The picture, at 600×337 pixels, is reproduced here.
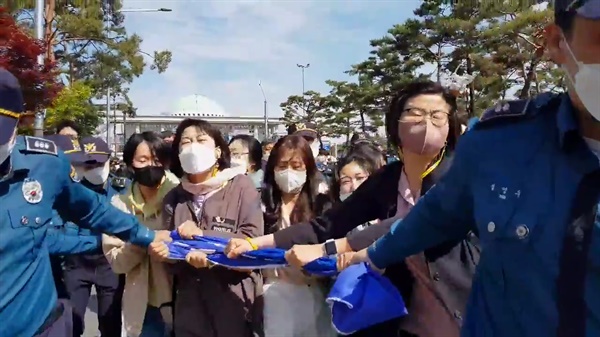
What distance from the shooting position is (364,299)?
259 centimetres

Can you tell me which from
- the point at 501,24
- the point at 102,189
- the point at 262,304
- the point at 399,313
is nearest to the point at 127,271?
the point at 262,304

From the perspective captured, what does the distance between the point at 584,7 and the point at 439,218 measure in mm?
602

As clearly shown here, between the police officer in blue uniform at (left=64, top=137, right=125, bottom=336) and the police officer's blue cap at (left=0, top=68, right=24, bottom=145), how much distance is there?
2.38 meters

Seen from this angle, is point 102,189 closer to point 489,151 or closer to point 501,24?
point 489,151

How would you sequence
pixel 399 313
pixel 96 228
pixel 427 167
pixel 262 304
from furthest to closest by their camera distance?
1. pixel 262 304
2. pixel 96 228
3. pixel 427 167
4. pixel 399 313

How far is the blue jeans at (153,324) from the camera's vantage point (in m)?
3.90

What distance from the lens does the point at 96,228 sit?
3150mm

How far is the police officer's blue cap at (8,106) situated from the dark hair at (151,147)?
187 centimetres

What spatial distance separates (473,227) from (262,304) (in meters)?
2.21

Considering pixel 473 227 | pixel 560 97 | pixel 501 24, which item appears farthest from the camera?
pixel 501 24

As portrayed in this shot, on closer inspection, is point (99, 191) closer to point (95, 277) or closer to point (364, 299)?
A: point (95, 277)

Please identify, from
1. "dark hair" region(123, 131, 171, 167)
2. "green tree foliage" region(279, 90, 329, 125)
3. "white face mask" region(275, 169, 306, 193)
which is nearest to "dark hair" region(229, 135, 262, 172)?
"dark hair" region(123, 131, 171, 167)

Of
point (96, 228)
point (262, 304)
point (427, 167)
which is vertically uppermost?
point (427, 167)

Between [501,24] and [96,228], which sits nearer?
[96,228]
